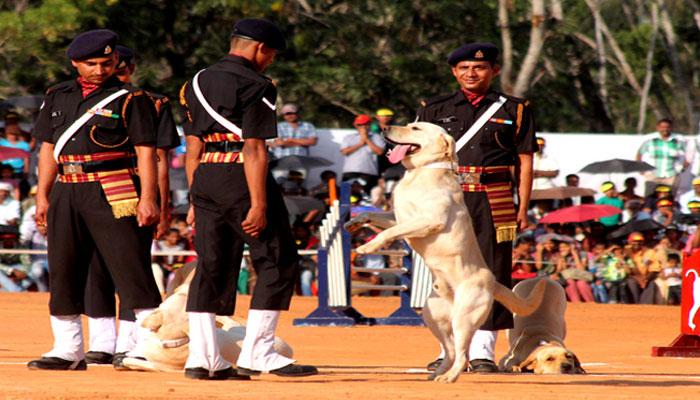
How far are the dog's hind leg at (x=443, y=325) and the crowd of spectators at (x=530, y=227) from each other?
8.57 meters

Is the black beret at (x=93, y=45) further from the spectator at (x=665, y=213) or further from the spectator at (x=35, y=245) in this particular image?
the spectator at (x=665, y=213)

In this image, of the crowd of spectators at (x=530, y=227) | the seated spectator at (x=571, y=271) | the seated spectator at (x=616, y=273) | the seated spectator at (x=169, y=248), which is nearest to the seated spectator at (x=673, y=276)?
the crowd of spectators at (x=530, y=227)

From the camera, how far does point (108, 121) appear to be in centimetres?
966

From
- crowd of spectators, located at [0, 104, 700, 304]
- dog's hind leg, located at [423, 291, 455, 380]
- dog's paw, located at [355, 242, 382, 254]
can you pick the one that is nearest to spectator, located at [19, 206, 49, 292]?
crowd of spectators, located at [0, 104, 700, 304]

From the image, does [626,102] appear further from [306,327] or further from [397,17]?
[306,327]

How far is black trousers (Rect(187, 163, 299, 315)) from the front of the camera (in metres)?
8.86

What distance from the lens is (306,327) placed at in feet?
54.0

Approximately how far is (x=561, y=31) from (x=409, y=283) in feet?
59.4

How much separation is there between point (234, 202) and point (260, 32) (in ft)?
3.28

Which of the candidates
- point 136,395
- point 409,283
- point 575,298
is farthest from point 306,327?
point 136,395

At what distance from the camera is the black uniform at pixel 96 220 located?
966 cm

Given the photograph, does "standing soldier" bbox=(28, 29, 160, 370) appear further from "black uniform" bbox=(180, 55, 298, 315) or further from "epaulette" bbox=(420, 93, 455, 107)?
"epaulette" bbox=(420, 93, 455, 107)

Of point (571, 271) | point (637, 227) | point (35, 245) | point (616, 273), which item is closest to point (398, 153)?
point (571, 271)

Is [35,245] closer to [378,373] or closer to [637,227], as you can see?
[637,227]
